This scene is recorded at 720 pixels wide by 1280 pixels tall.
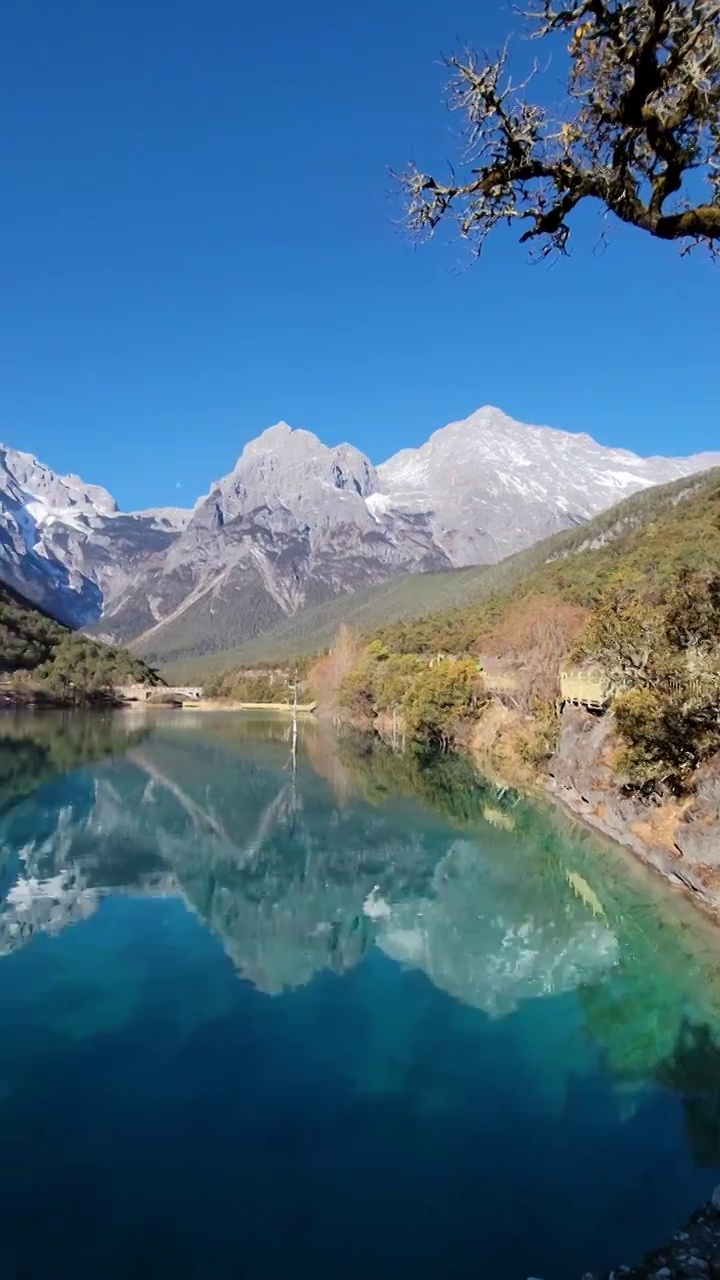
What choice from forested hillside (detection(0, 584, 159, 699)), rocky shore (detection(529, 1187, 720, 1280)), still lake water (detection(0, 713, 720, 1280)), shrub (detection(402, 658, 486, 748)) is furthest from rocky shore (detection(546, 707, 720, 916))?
forested hillside (detection(0, 584, 159, 699))

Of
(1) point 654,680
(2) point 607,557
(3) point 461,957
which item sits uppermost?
(2) point 607,557

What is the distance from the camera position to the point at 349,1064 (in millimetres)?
13141

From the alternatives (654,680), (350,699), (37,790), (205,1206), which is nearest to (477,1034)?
(205,1206)

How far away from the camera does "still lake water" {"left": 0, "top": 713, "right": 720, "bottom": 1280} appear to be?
8.83 meters

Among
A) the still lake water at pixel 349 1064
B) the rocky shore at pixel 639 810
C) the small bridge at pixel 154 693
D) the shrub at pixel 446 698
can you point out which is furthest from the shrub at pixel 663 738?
the small bridge at pixel 154 693

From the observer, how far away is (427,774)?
5188 cm

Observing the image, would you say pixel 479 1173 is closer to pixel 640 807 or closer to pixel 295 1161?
pixel 295 1161

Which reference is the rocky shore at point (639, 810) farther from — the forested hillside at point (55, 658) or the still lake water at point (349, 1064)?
the forested hillside at point (55, 658)

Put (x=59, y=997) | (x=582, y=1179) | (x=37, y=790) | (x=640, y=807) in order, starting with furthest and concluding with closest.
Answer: (x=37, y=790) < (x=640, y=807) < (x=59, y=997) < (x=582, y=1179)

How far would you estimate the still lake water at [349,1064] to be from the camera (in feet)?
29.0

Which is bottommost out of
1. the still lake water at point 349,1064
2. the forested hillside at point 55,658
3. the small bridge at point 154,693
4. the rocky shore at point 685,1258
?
the still lake water at point 349,1064

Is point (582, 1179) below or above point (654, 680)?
below

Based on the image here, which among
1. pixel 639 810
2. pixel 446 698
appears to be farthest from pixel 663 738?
pixel 446 698

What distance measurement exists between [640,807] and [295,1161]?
2082 cm
